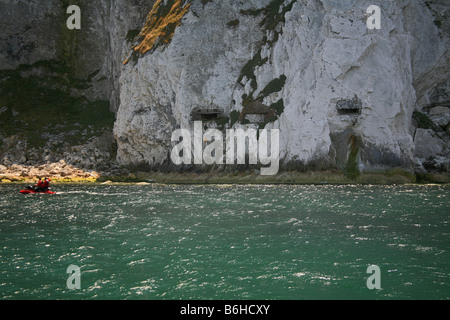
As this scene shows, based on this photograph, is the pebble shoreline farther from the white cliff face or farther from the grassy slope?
the grassy slope

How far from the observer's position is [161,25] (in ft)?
191

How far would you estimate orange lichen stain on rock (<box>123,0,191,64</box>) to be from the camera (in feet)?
180

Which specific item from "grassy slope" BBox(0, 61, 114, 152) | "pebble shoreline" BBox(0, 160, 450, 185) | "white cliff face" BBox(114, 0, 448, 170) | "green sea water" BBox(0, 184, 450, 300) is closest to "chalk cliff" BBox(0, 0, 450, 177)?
"white cliff face" BBox(114, 0, 448, 170)

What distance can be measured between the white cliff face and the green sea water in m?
18.7

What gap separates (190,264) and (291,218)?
951 centimetres

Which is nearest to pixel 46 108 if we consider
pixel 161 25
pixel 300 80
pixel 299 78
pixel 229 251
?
pixel 161 25

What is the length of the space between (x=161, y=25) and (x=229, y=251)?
51555 mm

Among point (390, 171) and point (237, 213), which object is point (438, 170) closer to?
point (390, 171)

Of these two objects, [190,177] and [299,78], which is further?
[190,177]

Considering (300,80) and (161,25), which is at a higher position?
(161,25)

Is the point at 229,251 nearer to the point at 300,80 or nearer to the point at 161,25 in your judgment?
the point at 300,80

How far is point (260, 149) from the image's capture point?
46062 mm

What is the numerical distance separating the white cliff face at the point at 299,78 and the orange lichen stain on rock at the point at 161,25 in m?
1.55

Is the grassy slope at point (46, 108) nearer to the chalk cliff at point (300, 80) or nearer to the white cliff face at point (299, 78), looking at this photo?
the chalk cliff at point (300, 80)
